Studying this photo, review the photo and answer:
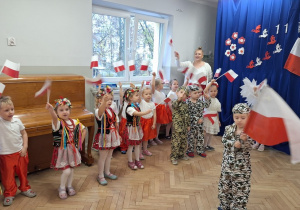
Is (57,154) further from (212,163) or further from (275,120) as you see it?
(212,163)

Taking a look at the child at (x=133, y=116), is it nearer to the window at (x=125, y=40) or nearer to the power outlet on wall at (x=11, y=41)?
the window at (x=125, y=40)

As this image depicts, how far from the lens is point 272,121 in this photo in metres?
1.40

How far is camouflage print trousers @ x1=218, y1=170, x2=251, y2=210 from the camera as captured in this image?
76.5 inches

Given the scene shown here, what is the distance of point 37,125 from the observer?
2342 millimetres

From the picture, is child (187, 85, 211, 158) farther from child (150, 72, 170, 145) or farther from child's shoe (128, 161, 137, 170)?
child's shoe (128, 161, 137, 170)

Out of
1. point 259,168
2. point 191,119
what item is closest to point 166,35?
point 191,119

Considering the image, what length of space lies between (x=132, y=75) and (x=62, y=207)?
272cm

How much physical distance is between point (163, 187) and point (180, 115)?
1013 mm

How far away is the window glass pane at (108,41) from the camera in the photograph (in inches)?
150

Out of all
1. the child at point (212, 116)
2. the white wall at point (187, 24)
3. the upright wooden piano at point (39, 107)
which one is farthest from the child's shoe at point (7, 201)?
the white wall at point (187, 24)

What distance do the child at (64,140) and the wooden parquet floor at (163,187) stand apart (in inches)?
11.0

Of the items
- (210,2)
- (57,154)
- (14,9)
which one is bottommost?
(57,154)

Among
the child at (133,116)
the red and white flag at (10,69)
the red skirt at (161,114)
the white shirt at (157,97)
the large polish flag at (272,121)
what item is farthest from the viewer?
the red skirt at (161,114)

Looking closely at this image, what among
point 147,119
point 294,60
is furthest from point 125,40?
point 294,60
